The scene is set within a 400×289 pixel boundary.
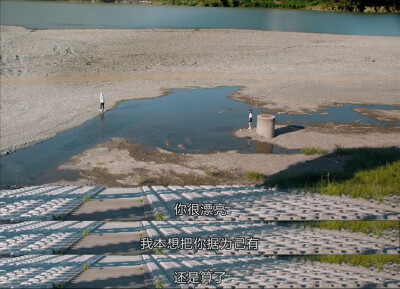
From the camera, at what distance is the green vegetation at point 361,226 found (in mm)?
12281

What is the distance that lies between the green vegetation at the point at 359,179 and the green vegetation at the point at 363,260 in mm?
3804

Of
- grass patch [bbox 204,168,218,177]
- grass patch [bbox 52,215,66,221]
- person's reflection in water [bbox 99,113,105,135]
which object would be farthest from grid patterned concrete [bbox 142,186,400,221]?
person's reflection in water [bbox 99,113,105,135]

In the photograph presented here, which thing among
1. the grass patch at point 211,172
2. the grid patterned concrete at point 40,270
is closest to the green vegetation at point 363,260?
the grid patterned concrete at point 40,270

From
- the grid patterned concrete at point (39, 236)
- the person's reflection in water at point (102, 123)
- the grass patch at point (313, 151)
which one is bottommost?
the grid patterned concrete at point (39, 236)

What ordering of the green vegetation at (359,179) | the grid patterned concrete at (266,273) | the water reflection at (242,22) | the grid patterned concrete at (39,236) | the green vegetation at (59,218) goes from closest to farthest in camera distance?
the grid patterned concrete at (266,273) → the grid patterned concrete at (39,236) → the green vegetation at (59,218) → the green vegetation at (359,179) → the water reflection at (242,22)

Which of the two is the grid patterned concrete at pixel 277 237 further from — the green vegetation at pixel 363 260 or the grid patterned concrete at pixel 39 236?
the grid patterned concrete at pixel 39 236

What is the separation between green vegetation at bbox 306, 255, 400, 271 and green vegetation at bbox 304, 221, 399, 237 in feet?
4.03

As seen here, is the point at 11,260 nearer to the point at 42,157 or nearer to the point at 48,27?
the point at 42,157

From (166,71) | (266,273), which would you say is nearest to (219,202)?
(266,273)

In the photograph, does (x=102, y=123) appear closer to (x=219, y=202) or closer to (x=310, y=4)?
(x=219, y=202)

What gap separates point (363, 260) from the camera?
10.8 m

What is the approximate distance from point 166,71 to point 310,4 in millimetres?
76499

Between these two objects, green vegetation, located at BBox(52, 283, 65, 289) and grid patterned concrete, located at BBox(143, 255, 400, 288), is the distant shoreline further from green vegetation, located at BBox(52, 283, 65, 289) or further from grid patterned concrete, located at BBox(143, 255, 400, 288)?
green vegetation, located at BBox(52, 283, 65, 289)

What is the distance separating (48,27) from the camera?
2680 inches
